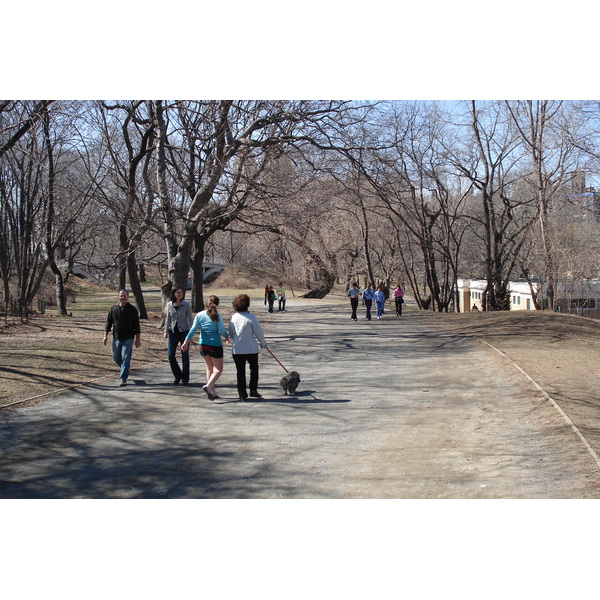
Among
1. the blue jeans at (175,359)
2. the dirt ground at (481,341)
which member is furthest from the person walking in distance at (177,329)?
the dirt ground at (481,341)

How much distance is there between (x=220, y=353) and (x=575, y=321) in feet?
57.5

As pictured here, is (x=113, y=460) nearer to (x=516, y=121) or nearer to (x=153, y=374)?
(x=153, y=374)

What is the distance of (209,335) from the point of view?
10312 millimetres

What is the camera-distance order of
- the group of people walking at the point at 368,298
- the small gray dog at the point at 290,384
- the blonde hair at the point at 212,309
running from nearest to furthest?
the blonde hair at the point at 212,309
the small gray dog at the point at 290,384
the group of people walking at the point at 368,298

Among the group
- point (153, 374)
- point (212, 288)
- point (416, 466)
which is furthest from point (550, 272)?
point (212, 288)

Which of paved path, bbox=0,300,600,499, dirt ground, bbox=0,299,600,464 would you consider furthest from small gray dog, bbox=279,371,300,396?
dirt ground, bbox=0,299,600,464

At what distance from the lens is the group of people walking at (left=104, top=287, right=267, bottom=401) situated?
392 inches

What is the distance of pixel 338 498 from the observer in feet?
19.7

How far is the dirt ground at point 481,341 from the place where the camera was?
10648 mm

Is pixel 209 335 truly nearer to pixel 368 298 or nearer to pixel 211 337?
pixel 211 337

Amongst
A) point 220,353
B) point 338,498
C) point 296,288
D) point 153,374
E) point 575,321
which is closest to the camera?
point 338,498

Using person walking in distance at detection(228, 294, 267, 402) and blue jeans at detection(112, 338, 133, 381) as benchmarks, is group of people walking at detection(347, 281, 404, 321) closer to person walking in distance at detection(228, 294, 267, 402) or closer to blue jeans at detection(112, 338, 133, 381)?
blue jeans at detection(112, 338, 133, 381)

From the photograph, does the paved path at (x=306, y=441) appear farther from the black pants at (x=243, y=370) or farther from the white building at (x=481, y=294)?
the white building at (x=481, y=294)

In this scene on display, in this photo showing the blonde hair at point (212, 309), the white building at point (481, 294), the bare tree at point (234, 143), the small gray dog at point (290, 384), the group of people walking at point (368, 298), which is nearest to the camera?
the blonde hair at point (212, 309)
